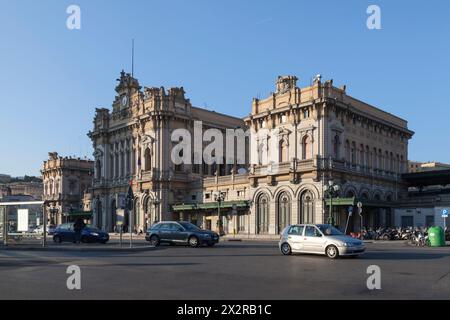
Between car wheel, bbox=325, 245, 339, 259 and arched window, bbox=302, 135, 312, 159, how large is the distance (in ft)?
108

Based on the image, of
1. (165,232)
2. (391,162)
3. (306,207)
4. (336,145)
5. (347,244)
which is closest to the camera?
(347,244)

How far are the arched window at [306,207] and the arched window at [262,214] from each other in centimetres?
464

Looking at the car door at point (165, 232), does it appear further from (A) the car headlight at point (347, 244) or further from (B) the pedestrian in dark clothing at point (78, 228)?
(A) the car headlight at point (347, 244)

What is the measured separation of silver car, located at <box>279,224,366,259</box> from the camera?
70.8ft

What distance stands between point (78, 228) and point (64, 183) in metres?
69.6

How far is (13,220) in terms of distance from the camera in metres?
31.5

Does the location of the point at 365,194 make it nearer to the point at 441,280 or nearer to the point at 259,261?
the point at 259,261

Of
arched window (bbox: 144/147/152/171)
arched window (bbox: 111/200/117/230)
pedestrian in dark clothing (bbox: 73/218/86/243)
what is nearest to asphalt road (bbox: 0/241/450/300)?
pedestrian in dark clothing (bbox: 73/218/86/243)

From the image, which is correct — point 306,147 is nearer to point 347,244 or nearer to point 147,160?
point 147,160

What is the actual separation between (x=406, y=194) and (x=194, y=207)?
86.5 feet

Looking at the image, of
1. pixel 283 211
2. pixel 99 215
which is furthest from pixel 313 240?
pixel 99 215

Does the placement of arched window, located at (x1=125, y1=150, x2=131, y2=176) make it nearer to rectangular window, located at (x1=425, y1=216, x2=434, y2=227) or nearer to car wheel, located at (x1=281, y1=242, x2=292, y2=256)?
rectangular window, located at (x1=425, y1=216, x2=434, y2=227)

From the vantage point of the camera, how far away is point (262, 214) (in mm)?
57562

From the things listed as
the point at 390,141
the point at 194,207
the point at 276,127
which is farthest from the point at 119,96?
the point at 390,141
